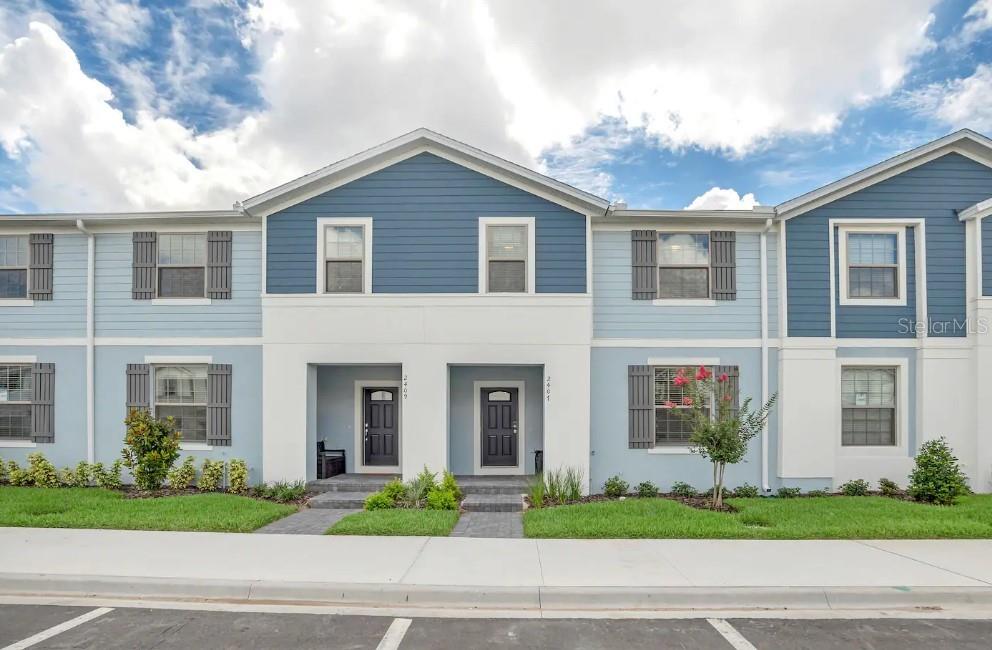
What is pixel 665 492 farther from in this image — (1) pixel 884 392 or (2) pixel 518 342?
(1) pixel 884 392

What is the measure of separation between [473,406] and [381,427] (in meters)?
2.00

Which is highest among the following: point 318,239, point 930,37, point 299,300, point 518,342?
point 930,37

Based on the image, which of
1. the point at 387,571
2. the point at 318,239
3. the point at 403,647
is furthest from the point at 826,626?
the point at 318,239

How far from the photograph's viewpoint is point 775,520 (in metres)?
8.33

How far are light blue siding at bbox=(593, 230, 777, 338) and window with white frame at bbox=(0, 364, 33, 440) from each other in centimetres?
1154

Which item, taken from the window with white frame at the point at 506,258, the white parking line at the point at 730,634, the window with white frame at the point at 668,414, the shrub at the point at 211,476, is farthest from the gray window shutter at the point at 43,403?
the white parking line at the point at 730,634

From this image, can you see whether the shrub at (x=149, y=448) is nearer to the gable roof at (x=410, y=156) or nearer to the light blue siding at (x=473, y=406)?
the gable roof at (x=410, y=156)

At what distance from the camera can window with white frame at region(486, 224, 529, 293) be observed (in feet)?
35.2

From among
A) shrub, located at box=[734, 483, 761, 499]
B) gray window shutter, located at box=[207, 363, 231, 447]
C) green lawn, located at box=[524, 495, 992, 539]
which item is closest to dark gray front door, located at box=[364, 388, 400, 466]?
gray window shutter, located at box=[207, 363, 231, 447]

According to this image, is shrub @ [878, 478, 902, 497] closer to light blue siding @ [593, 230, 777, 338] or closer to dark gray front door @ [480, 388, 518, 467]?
light blue siding @ [593, 230, 777, 338]

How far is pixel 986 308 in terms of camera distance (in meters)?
10.6

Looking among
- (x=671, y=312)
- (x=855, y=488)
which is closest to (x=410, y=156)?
(x=671, y=312)

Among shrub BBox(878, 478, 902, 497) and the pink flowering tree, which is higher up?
the pink flowering tree

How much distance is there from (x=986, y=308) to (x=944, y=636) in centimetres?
828
